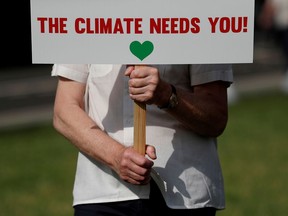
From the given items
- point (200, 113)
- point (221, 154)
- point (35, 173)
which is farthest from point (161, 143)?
point (221, 154)

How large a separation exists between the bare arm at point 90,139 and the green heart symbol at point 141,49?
0.34 meters

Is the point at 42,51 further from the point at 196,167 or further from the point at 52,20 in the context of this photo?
the point at 196,167

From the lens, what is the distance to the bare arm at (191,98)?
11.8ft

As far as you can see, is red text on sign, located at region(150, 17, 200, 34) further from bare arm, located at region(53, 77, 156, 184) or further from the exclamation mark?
bare arm, located at region(53, 77, 156, 184)

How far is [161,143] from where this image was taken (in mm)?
3869

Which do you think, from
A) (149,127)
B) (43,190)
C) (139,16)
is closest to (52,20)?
(139,16)

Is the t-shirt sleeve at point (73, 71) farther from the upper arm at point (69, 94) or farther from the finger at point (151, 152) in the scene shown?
the finger at point (151, 152)

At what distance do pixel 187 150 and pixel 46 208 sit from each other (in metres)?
4.16

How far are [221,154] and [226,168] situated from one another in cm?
70

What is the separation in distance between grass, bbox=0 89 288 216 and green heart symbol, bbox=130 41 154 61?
13.1ft

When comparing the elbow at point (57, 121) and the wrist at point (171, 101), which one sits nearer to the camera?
the wrist at point (171, 101)

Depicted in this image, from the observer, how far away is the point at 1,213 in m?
7.67

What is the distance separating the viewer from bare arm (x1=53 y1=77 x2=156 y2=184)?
3.65 metres

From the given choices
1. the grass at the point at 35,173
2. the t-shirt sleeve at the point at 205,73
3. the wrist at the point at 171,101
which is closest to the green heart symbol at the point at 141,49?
the wrist at the point at 171,101
